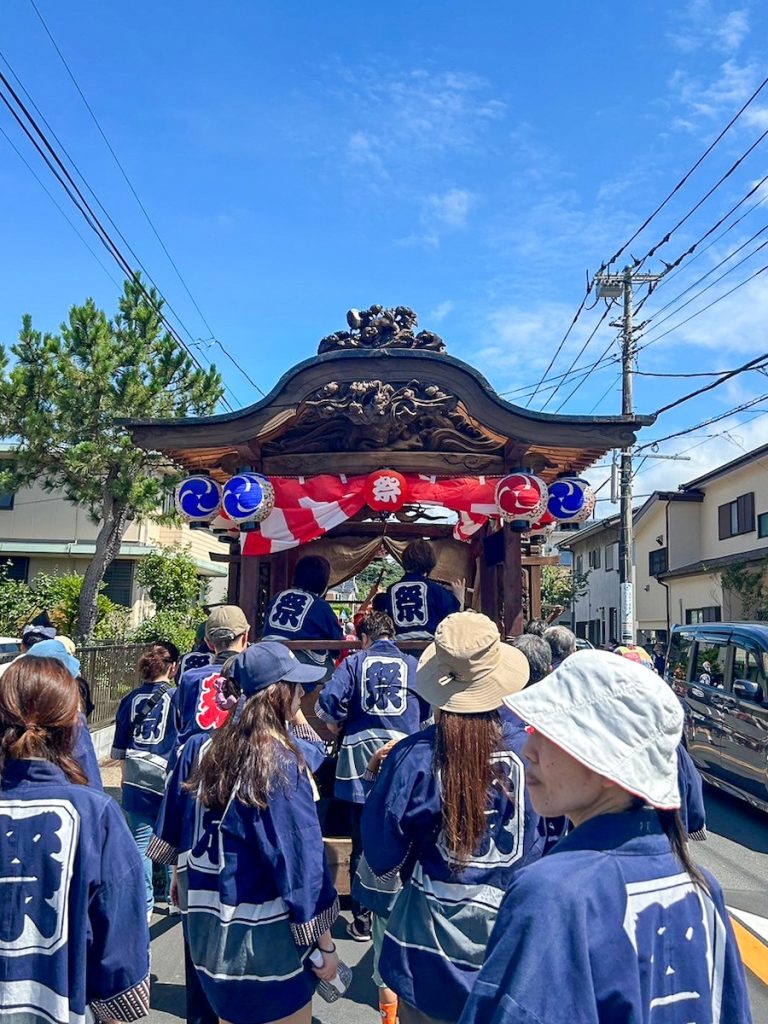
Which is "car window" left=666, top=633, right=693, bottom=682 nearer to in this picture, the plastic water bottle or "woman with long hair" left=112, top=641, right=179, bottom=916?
"woman with long hair" left=112, top=641, right=179, bottom=916

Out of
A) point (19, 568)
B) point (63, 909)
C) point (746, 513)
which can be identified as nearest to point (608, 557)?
point (746, 513)

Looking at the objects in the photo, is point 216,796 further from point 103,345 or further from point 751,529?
Answer: point 751,529

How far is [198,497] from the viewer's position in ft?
21.0

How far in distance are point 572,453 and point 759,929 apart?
11.9 ft

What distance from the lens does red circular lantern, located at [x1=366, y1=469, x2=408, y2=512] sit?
607cm

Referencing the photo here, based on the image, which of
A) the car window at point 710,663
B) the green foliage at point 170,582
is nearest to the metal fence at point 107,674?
the green foliage at point 170,582

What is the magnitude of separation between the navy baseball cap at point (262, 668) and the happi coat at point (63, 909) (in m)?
0.67

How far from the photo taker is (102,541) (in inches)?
600

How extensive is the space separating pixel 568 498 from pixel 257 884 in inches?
187

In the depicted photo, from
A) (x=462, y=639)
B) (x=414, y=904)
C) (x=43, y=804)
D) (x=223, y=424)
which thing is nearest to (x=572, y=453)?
(x=223, y=424)

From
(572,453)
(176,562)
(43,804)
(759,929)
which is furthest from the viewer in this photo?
(176,562)

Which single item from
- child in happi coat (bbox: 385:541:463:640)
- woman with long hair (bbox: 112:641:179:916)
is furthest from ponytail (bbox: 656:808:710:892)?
child in happi coat (bbox: 385:541:463:640)

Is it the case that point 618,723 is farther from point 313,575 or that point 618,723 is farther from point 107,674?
point 107,674

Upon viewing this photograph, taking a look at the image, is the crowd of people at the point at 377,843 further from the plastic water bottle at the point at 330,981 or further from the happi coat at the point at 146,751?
the happi coat at the point at 146,751
